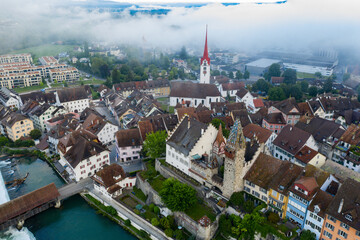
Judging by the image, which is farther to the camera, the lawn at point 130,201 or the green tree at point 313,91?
the green tree at point 313,91

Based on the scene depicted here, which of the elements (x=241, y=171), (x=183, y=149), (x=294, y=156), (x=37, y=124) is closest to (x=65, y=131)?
(x=37, y=124)

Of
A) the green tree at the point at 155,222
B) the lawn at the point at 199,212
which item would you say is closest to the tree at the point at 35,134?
the green tree at the point at 155,222

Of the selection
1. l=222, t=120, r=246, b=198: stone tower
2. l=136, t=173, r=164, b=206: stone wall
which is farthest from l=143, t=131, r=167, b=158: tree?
l=222, t=120, r=246, b=198: stone tower

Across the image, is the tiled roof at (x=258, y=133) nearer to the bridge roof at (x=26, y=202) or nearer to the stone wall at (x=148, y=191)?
the stone wall at (x=148, y=191)

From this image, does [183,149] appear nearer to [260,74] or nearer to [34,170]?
[34,170]

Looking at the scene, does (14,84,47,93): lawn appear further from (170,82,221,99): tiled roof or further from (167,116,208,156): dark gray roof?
(167,116,208,156): dark gray roof

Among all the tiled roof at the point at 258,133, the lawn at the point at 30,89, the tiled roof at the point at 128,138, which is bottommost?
the lawn at the point at 30,89

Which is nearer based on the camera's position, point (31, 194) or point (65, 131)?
point (31, 194)

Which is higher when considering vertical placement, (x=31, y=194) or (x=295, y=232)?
(x=295, y=232)
